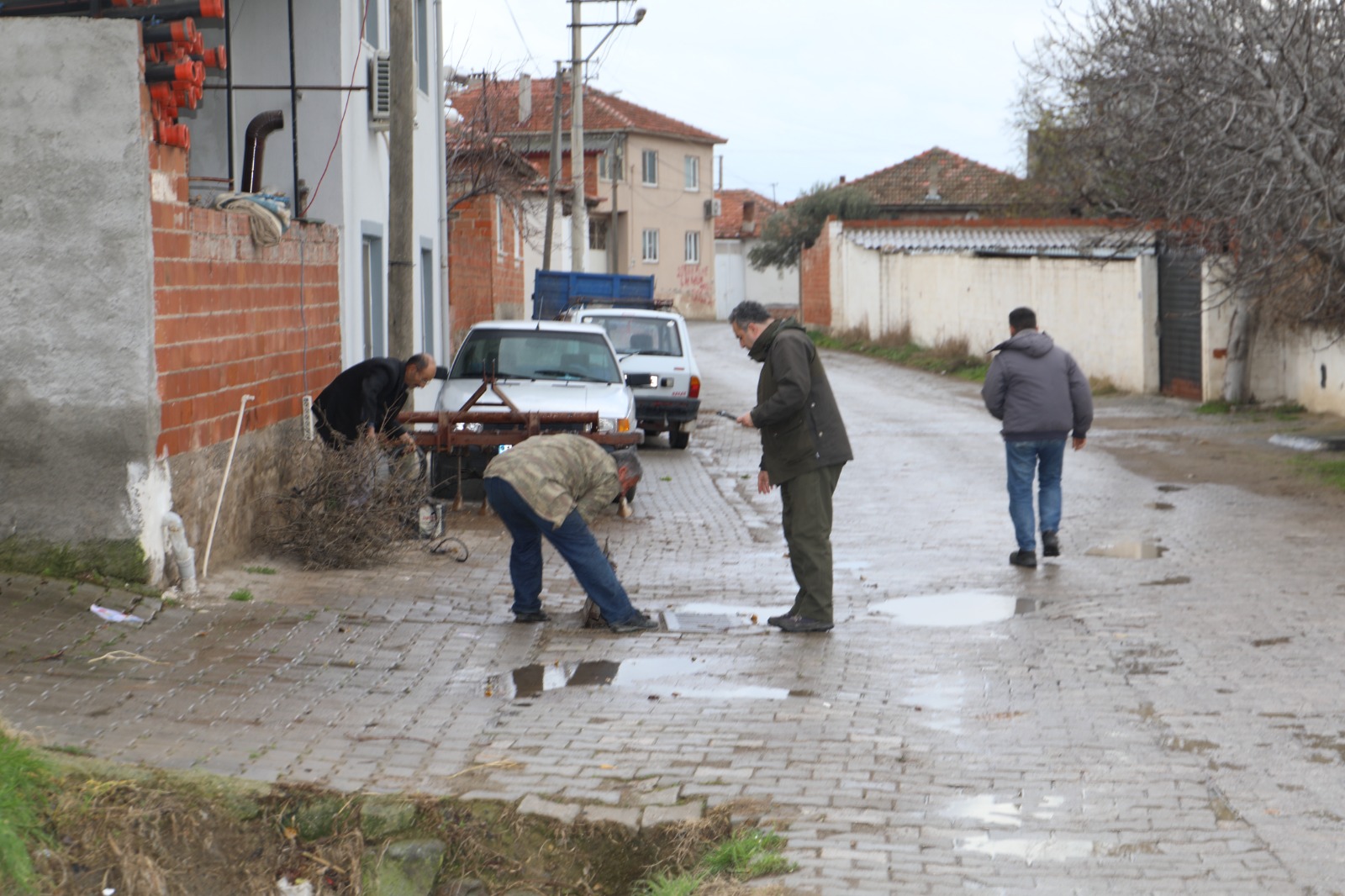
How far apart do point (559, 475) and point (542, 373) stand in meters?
6.50

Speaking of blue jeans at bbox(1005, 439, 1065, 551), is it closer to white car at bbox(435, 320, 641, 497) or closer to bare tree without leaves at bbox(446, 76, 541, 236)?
white car at bbox(435, 320, 641, 497)

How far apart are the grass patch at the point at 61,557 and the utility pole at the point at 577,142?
2499 centimetres

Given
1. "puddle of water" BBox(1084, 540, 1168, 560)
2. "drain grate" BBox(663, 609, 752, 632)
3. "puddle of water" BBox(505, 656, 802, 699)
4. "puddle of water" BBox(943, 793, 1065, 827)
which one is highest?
"puddle of water" BBox(1084, 540, 1168, 560)

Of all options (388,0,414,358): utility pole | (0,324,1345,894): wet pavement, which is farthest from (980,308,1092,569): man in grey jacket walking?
(388,0,414,358): utility pole

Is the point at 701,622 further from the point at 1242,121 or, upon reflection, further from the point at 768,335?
the point at 1242,121

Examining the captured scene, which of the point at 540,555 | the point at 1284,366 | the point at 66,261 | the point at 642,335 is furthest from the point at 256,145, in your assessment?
the point at 1284,366

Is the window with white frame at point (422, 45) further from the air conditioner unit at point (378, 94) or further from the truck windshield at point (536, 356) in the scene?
the truck windshield at point (536, 356)

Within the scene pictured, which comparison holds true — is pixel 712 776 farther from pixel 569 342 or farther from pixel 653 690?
pixel 569 342

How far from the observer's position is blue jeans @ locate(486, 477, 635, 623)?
7.70 m

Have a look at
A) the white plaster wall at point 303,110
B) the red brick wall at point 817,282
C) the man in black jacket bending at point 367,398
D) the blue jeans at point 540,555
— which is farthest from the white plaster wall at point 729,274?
the blue jeans at point 540,555

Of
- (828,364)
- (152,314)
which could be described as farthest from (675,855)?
(828,364)

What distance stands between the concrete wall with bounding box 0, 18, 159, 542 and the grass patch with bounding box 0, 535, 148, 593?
55 mm

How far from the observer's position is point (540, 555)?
26.5ft

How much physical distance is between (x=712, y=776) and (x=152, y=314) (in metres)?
4.24
